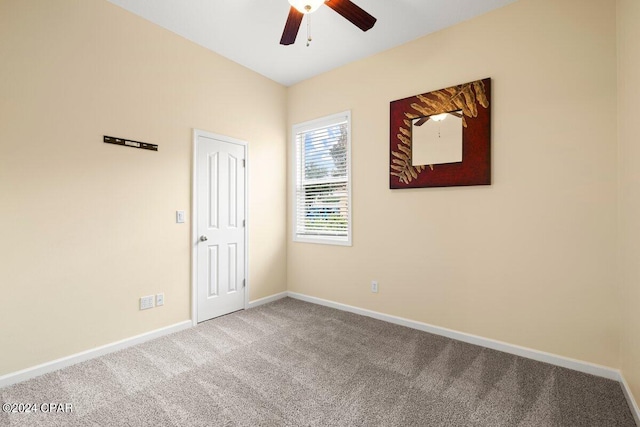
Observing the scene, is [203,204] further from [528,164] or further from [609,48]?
[609,48]

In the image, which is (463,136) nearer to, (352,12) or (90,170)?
(352,12)

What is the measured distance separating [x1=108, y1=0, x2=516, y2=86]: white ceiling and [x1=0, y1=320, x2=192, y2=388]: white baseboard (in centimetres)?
299

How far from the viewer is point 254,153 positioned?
3.78 metres

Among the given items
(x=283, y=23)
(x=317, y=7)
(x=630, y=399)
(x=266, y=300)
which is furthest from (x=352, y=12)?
(x=266, y=300)

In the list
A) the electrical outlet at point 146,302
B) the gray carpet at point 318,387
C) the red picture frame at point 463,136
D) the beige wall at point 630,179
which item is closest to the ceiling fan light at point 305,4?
the red picture frame at point 463,136

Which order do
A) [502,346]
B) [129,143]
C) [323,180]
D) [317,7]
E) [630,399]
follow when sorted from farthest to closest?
[323,180], [129,143], [502,346], [317,7], [630,399]

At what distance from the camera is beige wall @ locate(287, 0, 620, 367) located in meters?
2.19

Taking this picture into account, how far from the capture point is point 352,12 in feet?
6.98

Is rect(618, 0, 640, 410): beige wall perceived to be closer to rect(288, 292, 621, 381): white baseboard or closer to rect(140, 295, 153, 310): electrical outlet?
rect(288, 292, 621, 381): white baseboard

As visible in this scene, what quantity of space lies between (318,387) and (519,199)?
7.26ft

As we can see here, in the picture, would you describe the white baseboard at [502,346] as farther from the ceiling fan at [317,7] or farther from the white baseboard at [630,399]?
the ceiling fan at [317,7]

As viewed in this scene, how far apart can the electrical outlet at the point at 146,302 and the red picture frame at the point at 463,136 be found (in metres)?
2.70

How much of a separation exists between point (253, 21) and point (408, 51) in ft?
5.26

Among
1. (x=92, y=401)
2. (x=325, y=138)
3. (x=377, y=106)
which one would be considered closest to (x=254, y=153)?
(x=325, y=138)
